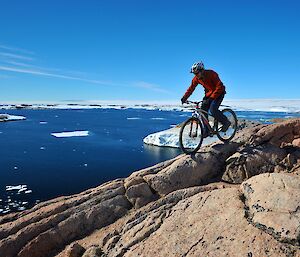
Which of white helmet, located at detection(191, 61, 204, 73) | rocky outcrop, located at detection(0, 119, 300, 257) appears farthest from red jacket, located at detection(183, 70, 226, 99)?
rocky outcrop, located at detection(0, 119, 300, 257)

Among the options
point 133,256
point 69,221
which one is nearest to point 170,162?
point 69,221

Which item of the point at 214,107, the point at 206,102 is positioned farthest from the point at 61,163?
the point at 214,107

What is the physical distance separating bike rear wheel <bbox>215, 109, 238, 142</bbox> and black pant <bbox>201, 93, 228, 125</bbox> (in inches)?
11.4

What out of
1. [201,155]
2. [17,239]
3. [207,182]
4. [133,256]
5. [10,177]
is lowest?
[10,177]

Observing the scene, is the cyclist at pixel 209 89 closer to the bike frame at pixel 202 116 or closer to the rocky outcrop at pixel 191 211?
the bike frame at pixel 202 116

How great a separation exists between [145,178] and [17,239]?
406 cm

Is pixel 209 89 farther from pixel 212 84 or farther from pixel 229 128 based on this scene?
pixel 229 128

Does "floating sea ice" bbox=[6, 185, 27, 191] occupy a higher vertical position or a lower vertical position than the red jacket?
lower

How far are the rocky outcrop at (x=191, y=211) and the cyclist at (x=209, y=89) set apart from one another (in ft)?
4.40

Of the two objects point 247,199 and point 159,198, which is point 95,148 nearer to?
point 159,198

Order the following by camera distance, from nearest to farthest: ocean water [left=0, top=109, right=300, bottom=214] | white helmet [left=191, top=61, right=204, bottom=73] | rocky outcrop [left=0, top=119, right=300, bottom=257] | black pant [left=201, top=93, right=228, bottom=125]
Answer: rocky outcrop [left=0, top=119, right=300, bottom=257]
white helmet [left=191, top=61, right=204, bottom=73]
black pant [left=201, top=93, right=228, bottom=125]
ocean water [left=0, top=109, right=300, bottom=214]

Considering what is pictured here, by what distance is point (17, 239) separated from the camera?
391 inches

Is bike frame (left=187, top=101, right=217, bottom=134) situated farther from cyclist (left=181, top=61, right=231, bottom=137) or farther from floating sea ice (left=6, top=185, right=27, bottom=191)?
floating sea ice (left=6, top=185, right=27, bottom=191)

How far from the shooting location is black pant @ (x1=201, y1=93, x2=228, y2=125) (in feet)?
37.1
